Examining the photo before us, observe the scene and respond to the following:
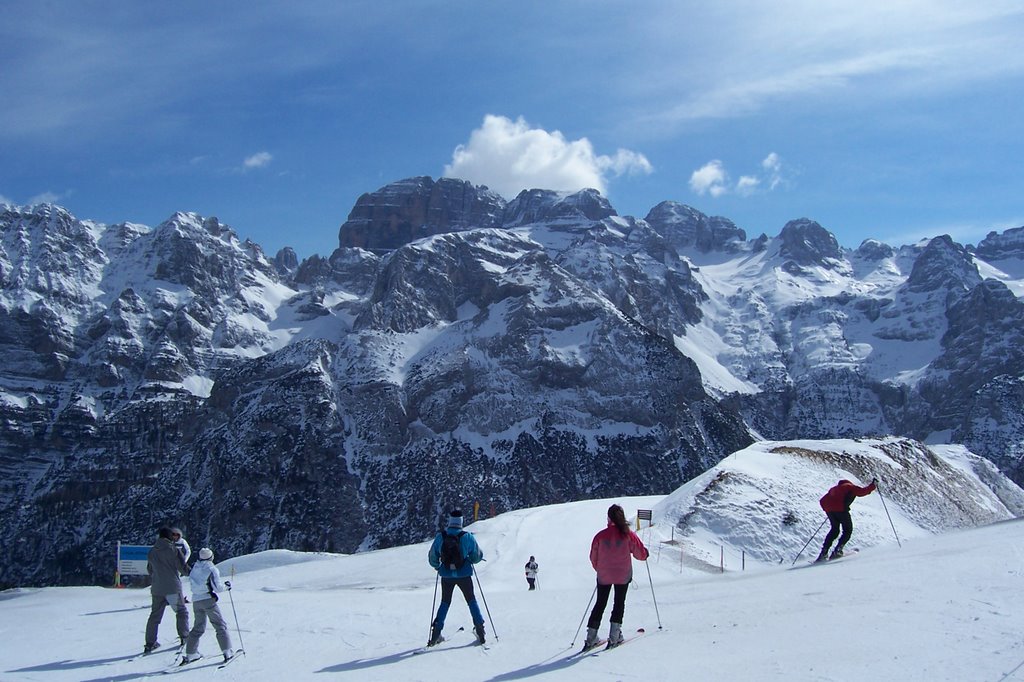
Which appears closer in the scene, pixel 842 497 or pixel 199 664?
pixel 199 664

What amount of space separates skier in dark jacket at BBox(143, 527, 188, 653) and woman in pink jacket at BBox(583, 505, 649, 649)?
6.35 metres

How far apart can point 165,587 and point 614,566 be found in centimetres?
719

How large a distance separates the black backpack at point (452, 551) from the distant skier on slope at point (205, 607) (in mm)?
3248

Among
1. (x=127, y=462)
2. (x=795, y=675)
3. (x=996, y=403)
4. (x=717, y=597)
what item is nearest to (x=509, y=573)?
(x=717, y=597)

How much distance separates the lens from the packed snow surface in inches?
394

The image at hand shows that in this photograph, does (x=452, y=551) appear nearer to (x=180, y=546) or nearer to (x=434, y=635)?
(x=434, y=635)

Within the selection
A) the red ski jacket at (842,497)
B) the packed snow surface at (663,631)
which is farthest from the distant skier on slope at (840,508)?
the packed snow surface at (663,631)

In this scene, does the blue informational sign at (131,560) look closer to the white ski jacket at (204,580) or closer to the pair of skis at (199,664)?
the white ski jacket at (204,580)

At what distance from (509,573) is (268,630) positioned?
1337 centimetres

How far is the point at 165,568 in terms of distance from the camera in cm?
1450

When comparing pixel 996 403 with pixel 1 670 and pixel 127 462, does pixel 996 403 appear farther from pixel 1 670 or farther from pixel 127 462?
pixel 1 670

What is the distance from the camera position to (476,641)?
1310cm

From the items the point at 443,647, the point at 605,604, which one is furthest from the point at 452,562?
the point at 605,604

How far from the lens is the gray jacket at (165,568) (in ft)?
46.7
